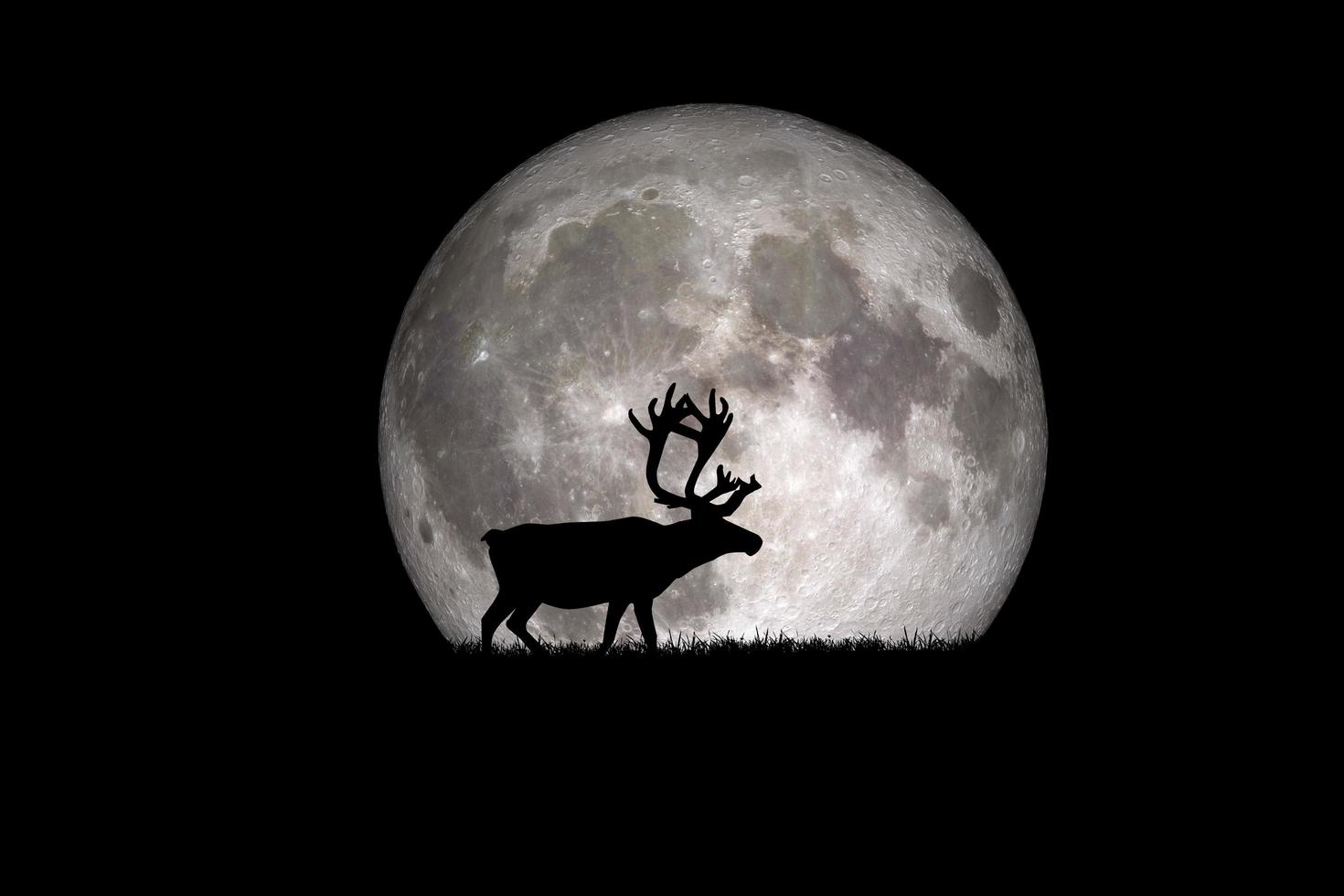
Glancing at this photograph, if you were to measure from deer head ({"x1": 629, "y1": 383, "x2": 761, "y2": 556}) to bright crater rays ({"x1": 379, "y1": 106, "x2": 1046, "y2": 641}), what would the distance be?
69 mm

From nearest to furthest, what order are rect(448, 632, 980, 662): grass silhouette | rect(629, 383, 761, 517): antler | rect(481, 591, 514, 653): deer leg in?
rect(629, 383, 761, 517): antler
rect(448, 632, 980, 662): grass silhouette
rect(481, 591, 514, 653): deer leg

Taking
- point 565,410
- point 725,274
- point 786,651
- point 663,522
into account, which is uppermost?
point 725,274

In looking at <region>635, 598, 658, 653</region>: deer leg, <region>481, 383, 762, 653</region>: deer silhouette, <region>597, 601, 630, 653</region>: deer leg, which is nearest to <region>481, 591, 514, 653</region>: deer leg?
<region>481, 383, 762, 653</region>: deer silhouette

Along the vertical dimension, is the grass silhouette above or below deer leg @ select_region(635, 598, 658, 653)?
below

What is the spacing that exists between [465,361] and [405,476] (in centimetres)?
74

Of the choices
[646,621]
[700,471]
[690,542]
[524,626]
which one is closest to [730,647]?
[646,621]

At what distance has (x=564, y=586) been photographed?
341 inches

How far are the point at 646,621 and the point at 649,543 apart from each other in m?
0.36

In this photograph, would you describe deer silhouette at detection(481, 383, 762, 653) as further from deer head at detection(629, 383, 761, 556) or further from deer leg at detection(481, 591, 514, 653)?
deer leg at detection(481, 591, 514, 653)

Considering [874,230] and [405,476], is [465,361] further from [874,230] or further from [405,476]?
[874,230]

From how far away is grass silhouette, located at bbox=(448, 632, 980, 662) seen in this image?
8664 millimetres

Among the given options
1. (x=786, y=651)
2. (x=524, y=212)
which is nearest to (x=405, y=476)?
(x=524, y=212)

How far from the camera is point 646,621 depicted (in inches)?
340

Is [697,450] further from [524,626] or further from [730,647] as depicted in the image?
[524,626]
